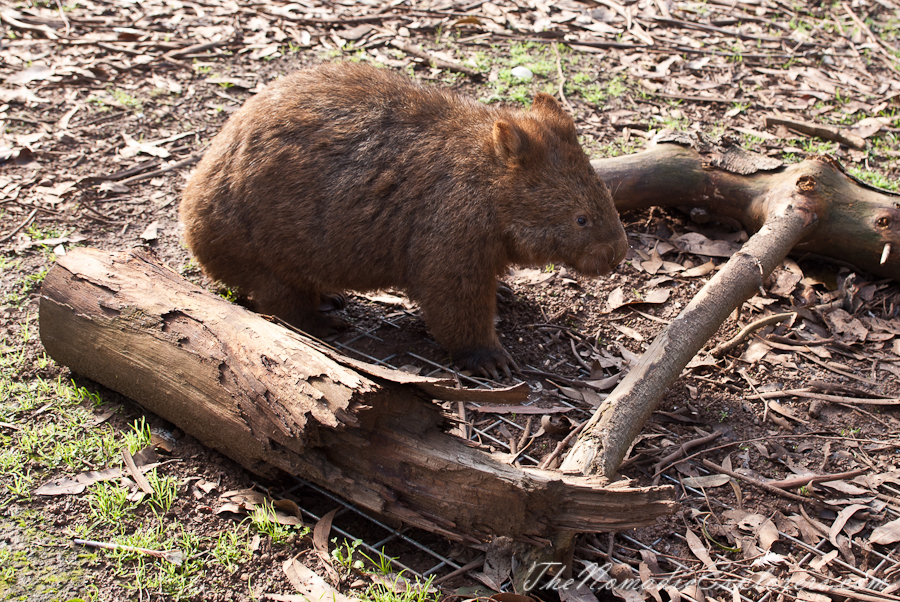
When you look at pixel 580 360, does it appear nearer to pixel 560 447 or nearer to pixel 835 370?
pixel 560 447

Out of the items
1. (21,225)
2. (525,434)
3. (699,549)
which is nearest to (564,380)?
(525,434)

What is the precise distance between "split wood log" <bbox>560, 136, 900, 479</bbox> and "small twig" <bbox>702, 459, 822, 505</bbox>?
1.59 ft

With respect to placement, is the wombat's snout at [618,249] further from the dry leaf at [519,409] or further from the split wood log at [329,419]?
the split wood log at [329,419]

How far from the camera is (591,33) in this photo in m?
8.23

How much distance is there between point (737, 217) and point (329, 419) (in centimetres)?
402

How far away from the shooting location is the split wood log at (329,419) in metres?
3.08

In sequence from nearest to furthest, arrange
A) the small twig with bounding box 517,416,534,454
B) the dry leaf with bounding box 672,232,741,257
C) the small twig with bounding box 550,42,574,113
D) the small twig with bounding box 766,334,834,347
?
1. the small twig with bounding box 517,416,534,454
2. the small twig with bounding box 766,334,834,347
3. the dry leaf with bounding box 672,232,741,257
4. the small twig with bounding box 550,42,574,113

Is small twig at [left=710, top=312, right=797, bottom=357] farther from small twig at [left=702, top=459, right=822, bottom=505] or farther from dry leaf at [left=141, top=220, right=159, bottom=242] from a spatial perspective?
dry leaf at [left=141, top=220, right=159, bottom=242]

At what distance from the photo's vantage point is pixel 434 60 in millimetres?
7664

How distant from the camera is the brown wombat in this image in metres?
4.45

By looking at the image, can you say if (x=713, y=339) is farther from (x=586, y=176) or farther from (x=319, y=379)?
(x=319, y=379)

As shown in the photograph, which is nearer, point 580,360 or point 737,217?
point 580,360

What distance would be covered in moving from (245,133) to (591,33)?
16.8ft

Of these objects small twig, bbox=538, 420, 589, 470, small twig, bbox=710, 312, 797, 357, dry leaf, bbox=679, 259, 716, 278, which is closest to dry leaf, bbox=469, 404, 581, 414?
small twig, bbox=538, 420, 589, 470
